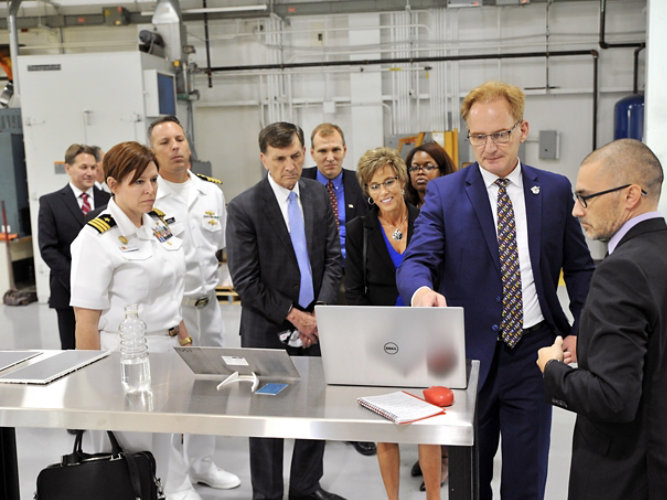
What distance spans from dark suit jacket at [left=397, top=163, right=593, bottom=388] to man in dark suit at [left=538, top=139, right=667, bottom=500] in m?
0.49

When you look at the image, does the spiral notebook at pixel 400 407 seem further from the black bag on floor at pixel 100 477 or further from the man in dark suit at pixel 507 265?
the black bag on floor at pixel 100 477

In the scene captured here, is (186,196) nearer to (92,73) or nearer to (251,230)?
(251,230)

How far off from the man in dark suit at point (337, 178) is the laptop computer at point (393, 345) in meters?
1.96

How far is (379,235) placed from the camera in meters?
2.97

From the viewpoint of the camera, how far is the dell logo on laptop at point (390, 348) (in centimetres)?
175

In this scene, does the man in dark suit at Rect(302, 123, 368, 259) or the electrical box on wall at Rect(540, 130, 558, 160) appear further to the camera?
the electrical box on wall at Rect(540, 130, 558, 160)

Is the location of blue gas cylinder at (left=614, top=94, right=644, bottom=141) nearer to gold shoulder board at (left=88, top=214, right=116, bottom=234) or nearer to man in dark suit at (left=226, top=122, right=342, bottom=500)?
man in dark suit at (left=226, top=122, right=342, bottom=500)

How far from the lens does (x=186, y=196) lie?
125 inches

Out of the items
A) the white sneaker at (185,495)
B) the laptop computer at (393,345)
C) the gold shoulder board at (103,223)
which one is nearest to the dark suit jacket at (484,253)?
the laptop computer at (393,345)

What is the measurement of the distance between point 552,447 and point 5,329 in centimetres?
490

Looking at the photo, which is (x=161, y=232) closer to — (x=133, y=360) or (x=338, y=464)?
(x=133, y=360)

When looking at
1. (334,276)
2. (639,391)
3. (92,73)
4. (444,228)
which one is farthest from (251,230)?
(92,73)

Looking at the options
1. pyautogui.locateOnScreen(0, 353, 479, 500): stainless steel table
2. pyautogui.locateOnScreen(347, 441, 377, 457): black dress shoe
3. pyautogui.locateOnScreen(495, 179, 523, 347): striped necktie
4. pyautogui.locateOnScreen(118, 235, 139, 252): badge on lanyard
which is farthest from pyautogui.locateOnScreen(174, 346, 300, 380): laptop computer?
pyautogui.locateOnScreen(347, 441, 377, 457): black dress shoe

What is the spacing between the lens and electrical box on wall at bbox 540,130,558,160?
26.4 ft
